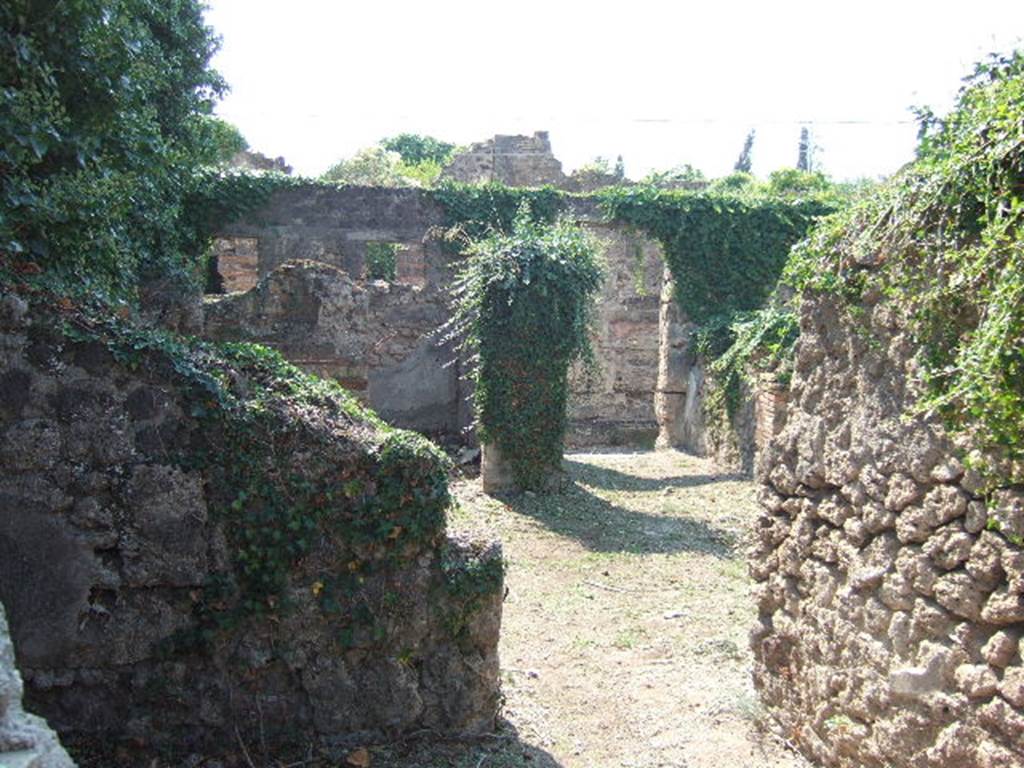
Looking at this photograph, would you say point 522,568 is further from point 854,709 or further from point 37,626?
point 37,626

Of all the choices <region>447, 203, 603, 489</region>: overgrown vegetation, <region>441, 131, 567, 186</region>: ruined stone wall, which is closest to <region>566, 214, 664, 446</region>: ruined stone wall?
<region>441, 131, 567, 186</region>: ruined stone wall

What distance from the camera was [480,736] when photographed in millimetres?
4406

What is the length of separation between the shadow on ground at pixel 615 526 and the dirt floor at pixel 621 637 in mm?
22

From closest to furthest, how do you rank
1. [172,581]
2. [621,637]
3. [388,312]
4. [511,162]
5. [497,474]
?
[172,581], [621,637], [497,474], [388,312], [511,162]

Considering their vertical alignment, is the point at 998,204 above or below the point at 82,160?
below

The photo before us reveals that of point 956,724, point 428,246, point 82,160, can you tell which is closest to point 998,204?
point 956,724

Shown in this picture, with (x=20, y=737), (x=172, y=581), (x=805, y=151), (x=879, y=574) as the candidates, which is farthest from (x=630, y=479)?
(x=805, y=151)

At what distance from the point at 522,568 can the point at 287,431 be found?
4.61 metres

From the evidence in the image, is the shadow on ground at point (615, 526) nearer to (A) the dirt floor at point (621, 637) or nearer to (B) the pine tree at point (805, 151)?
(A) the dirt floor at point (621, 637)

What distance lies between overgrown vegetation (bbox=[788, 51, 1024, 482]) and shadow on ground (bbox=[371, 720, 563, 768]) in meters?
2.40

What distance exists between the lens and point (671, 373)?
16047 millimetres

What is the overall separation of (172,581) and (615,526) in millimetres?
6568

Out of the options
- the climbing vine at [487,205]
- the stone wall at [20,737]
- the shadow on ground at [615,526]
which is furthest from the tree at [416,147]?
the stone wall at [20,737]

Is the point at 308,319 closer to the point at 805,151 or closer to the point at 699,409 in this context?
the point at 699,409
